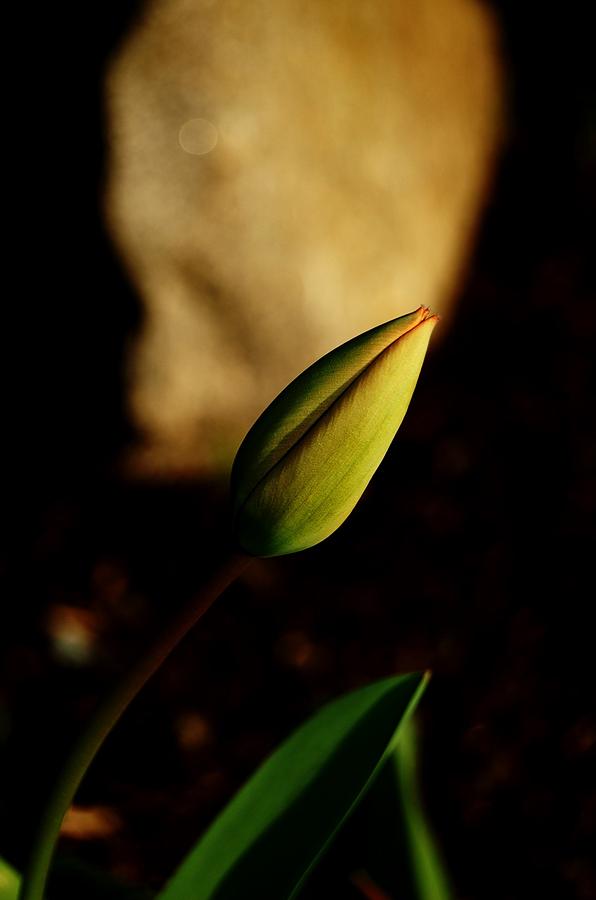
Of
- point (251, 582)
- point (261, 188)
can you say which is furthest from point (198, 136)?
point (251, 582)

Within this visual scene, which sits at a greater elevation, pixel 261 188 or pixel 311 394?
pixel 261 188

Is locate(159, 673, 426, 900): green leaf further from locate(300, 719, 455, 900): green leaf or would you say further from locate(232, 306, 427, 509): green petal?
locate(232, 306, 427, 509): green petal

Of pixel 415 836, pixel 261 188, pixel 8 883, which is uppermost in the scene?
pixel 261 188

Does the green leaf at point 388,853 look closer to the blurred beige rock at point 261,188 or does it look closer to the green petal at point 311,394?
the green petal at point 311,394

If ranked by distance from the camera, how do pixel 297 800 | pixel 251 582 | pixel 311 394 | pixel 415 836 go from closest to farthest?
1. pixel 311 394
2. pixel 297 800
3. pixel 415 836
4. pixel 251 582

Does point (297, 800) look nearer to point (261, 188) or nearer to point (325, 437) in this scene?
point (325, 437)

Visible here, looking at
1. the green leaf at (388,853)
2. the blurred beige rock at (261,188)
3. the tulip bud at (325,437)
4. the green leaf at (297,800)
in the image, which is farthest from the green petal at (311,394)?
the blurred beige rock at (261,188)

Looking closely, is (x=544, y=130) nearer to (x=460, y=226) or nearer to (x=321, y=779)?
(x=460, y=226)
